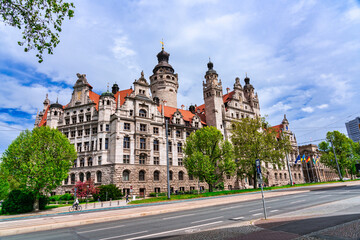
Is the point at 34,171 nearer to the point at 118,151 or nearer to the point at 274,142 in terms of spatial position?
the point at 118,151

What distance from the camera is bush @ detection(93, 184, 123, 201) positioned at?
37353mm

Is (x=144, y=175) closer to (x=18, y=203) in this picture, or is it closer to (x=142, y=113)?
(x=142, y=113)

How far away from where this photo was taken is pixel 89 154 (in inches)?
1788

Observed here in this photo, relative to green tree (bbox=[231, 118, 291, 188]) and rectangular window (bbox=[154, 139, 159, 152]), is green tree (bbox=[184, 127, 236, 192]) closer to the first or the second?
green tree (bbox=[231, 118, 291, 188])

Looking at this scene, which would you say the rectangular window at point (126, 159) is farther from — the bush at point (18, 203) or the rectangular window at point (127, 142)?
the bush at point (18, 203)

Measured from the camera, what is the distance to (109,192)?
37.9 meters

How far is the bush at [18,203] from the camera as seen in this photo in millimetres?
27141

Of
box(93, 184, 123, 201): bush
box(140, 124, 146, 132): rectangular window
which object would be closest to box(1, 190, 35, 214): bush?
box(93, 184, 123, 201): bush

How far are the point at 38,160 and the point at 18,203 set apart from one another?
18.7ft

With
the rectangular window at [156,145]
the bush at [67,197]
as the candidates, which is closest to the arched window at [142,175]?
the rectangular window at [156,145]

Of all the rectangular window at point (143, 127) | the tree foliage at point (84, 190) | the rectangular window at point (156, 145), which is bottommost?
the tree foliage at point (84, 190)

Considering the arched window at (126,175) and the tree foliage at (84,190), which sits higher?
the arched window at (126,175)

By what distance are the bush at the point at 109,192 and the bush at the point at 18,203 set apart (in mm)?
10513

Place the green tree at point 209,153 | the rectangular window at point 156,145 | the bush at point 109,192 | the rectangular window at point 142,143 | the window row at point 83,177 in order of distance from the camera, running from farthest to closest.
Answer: the rectangular window at point 156,145, the rectangular window at point 142,143, the window row at point 83,177, the green tree at point 209,153, the bush at point 109,192
